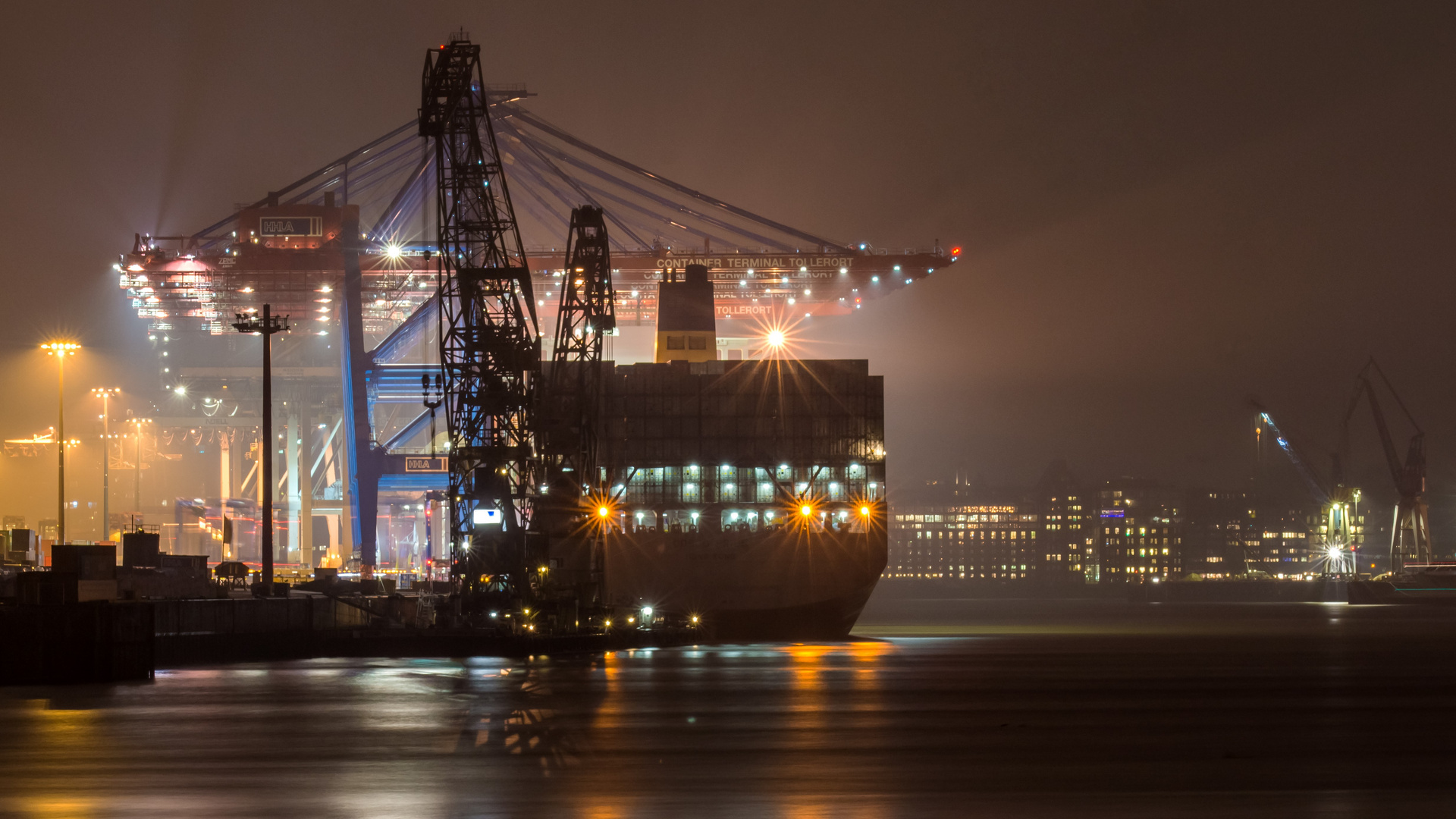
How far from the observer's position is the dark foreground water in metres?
18.4

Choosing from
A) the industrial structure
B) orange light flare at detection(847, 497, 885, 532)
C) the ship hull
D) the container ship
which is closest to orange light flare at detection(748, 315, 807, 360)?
the industrial structure

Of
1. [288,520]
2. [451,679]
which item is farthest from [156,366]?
[451,679]

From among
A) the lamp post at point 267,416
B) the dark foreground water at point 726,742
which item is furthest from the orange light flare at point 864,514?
the lamp post at point 267,416

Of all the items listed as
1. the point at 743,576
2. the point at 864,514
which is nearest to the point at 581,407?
the point at 743,576

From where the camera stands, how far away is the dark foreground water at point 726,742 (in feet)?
60.3

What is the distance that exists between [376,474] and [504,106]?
90.3ft

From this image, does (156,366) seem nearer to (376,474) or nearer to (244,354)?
(244,354)

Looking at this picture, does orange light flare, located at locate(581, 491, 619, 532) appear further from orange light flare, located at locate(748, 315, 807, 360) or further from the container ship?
orange light flare, located at locate(748, 315, 807, 360)

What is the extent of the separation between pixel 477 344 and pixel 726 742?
35.1m

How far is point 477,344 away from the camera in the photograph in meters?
57.9

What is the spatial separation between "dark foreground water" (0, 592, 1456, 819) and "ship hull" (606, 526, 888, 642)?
20170 millimetres

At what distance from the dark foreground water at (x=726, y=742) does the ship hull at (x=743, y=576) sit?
66.2ft

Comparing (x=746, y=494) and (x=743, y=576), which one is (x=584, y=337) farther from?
(x=743, y=576)

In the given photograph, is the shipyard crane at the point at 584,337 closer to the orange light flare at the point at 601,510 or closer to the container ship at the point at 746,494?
the orange light flare at the point at 601,510
